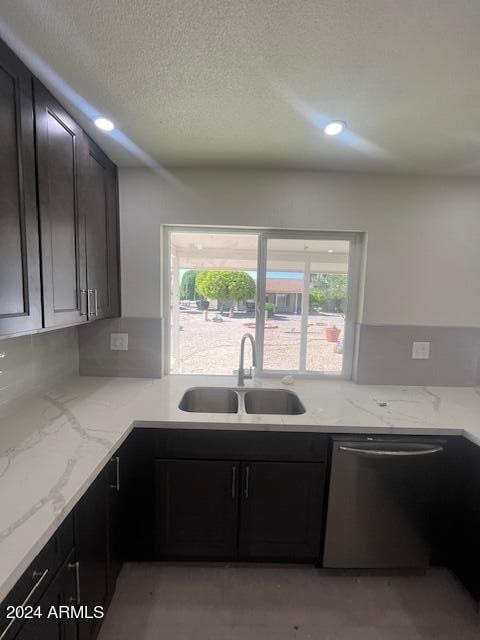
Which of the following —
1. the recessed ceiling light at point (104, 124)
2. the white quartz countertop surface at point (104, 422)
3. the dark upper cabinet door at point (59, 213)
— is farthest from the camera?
the recessed ceiling light at point (104, 124)

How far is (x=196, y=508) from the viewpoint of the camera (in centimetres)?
145

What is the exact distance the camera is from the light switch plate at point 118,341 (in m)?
1.94

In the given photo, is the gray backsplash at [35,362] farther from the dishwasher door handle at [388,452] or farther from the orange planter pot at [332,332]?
the orange planter pot at [332,332]

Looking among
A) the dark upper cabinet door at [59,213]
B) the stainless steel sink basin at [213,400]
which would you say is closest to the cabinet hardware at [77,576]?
the dark upper cabinet door at [59,213]

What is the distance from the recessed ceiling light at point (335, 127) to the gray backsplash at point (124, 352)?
4.84ft

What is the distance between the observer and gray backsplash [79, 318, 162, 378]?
1.94 m

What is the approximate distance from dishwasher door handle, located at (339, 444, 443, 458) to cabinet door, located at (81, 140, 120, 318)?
1518 millimetres

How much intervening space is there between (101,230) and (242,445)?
144 centimetres

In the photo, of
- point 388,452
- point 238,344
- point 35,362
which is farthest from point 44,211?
point 388,452

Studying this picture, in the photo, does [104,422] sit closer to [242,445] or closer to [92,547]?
[92,547]

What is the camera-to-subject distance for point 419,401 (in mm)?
1714

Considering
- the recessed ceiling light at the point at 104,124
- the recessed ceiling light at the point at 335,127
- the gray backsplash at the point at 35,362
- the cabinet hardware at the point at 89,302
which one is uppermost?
the recessed ceiling light at the point at 335,127

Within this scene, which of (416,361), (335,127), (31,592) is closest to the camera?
(31,592)

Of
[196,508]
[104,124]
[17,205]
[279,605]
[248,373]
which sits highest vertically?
[104,124]
